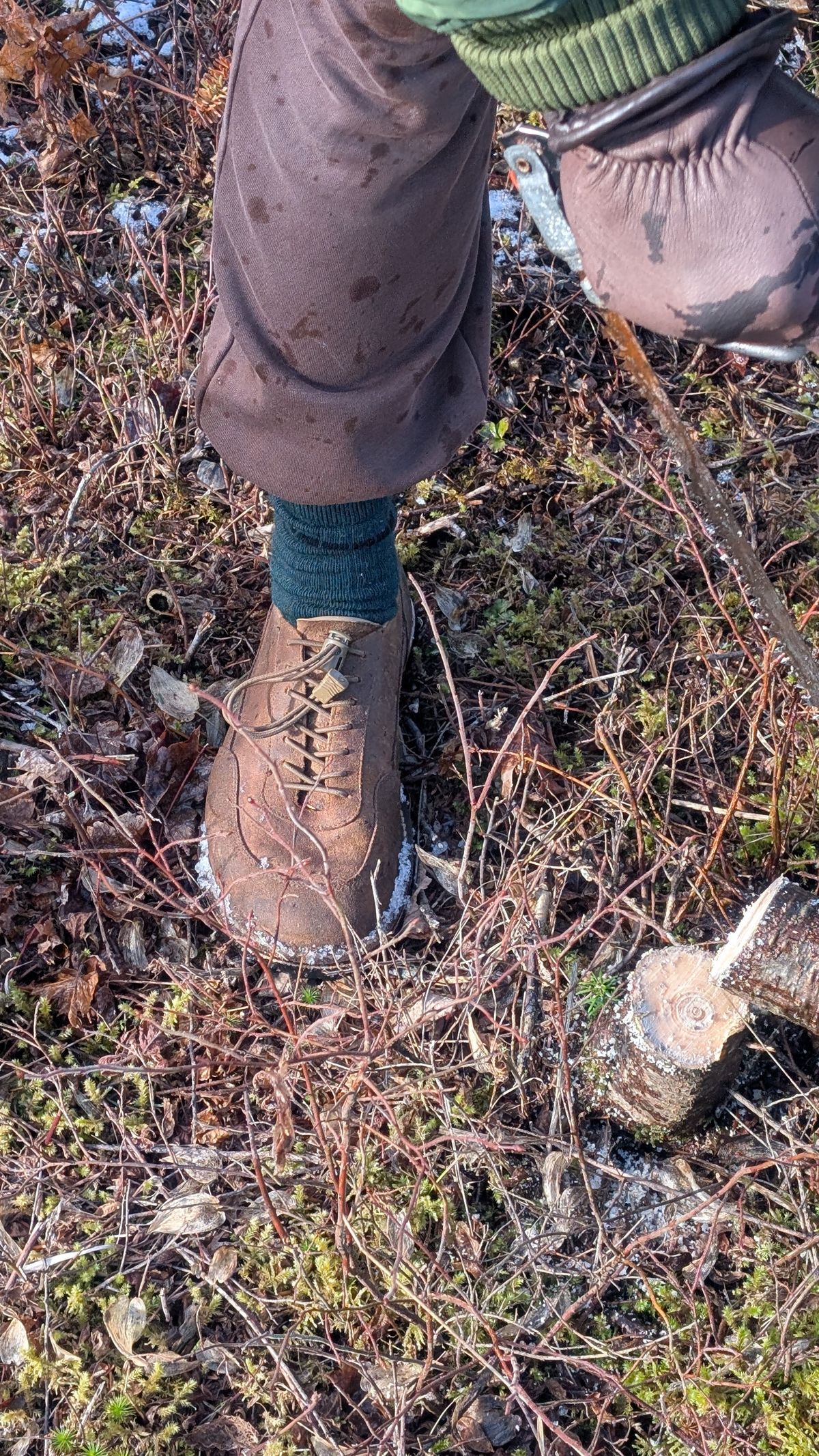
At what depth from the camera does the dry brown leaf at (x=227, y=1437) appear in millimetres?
1609

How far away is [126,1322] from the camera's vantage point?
5.44 feet

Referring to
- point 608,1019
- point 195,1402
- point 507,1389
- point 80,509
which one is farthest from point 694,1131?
point 80,509

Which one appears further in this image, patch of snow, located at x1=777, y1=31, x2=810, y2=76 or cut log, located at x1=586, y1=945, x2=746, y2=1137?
patch of snow, located at x1=777, y1=31, x2=810, y2=76

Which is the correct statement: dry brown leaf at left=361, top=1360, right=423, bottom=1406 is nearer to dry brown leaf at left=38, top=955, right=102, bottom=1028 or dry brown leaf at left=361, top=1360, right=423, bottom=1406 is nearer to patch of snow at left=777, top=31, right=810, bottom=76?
dry brown leaf at left=38, top=955, right=102, bottom=1028

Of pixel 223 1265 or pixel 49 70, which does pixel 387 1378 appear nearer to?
pixel 223 1265

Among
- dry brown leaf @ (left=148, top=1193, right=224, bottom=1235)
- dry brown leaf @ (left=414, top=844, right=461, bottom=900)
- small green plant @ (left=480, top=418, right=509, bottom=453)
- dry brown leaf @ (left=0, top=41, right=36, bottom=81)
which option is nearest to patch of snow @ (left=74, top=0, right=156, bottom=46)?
dry brown leaf @ (left=0, top=41, right=36, bottom=81)

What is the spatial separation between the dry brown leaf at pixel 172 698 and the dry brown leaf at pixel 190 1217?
897 millimetres

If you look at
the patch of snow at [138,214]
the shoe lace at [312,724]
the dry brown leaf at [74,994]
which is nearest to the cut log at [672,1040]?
the shoe lace at [312,724]

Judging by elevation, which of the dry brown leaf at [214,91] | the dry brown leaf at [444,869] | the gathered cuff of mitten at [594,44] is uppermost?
the gathered cuff of mitten at [594,44]

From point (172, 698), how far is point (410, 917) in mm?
649

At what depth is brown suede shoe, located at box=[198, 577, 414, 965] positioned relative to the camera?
1924 mm

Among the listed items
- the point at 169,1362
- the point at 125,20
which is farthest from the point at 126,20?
the point at 169,1362

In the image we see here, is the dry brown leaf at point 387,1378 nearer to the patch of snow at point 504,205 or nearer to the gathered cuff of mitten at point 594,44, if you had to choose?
the gathered cuff of mitten at point 594,44

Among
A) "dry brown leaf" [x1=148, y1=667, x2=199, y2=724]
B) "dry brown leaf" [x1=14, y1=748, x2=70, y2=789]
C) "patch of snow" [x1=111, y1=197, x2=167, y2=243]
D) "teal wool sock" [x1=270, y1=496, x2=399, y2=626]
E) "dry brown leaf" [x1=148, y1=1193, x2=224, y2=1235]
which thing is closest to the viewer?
"dry brown leaf" [x1=148, y1=1193, x2=224, y2=1235]
